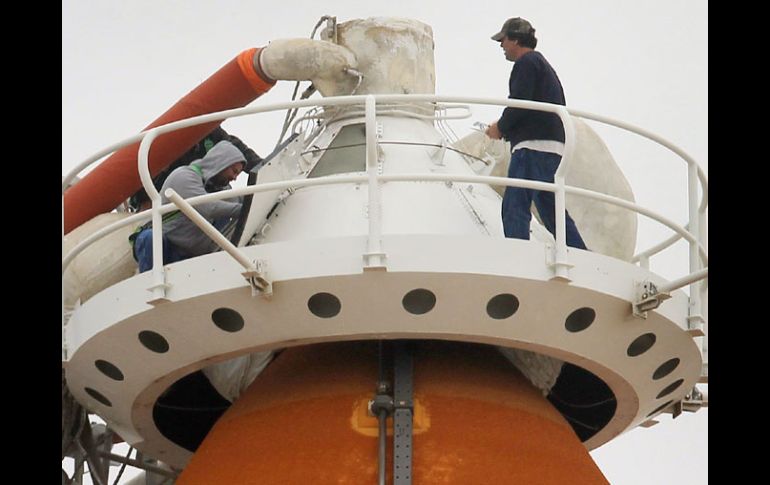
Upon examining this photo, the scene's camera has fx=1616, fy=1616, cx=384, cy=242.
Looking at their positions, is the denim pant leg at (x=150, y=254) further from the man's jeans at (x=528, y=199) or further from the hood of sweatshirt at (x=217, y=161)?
the man's jeans at (x=528, y=199)

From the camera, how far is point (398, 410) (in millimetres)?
12289

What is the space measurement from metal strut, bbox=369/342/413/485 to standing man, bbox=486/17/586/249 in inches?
52.3

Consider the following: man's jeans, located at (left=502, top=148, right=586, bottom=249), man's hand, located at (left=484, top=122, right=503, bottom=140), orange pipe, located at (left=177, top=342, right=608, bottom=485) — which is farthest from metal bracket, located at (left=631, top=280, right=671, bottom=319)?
man's hand, located at (left=484, top=122, right=503, bottom=140)

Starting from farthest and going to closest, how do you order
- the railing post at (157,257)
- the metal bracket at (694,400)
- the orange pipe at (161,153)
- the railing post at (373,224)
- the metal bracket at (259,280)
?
the orange pipe at (161,153) → the metal bracket at (694,400) → the railing post at (157,257) → the metal bracket at (259,280) → the railing post at (373,224)

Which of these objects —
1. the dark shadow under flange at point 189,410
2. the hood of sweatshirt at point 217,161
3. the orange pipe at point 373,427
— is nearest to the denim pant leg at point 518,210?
the orange pipe at point 373,427

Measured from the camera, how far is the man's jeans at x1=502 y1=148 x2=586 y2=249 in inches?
502

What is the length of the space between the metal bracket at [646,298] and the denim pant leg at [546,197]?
874 mm

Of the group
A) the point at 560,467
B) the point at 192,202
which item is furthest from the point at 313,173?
the point at 560,467

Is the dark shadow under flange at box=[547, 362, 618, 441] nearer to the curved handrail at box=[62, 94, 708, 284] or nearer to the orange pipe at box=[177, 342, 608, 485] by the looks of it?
the orange pipe at box=[177, 342, 608, 485]

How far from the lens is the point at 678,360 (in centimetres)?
1309

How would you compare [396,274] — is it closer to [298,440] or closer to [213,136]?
[298,440]

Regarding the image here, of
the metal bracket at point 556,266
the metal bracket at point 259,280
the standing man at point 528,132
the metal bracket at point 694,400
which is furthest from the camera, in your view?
the metal bracket at point 694,400

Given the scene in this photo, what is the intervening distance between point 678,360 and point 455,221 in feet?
6.98

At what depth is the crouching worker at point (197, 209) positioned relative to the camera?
13477mm
